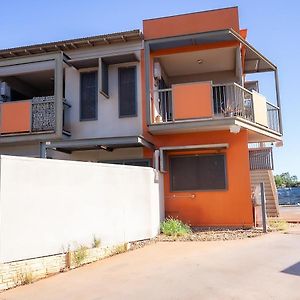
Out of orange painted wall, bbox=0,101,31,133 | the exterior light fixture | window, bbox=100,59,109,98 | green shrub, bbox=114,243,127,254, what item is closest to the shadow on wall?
green shrub, bbox=114,243,127,254

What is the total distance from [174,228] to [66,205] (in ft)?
14.8

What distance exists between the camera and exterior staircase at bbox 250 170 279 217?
55.4 feet

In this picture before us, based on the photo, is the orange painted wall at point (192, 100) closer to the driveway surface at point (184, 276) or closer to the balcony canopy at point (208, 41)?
the balcony canopy at point (208, 41)

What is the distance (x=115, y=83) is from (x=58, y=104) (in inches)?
85.1

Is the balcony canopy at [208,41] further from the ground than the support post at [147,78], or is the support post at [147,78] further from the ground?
the balcony canopy at [208,41]

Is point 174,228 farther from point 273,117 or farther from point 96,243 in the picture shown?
point 273,117

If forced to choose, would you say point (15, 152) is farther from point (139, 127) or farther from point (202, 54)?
point (202, 54)

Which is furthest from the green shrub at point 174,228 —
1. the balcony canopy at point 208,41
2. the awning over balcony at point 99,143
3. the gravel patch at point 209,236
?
the balcony canopy at point 208,41

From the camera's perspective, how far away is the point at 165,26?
12711mm

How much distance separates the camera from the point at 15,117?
12836 mm

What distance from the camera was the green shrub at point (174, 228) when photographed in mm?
10864

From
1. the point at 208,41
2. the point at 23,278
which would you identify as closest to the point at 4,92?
the point at 208,41

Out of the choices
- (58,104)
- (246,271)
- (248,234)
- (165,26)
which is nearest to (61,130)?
(58,104)

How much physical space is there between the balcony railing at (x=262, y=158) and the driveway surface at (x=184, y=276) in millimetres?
9672
